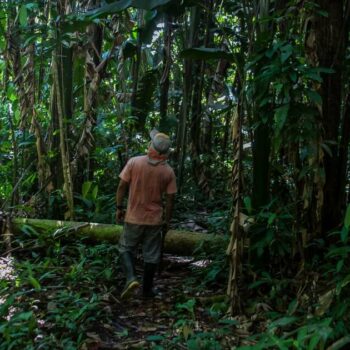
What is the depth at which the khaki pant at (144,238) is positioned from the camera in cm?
521

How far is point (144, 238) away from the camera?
17.3ft

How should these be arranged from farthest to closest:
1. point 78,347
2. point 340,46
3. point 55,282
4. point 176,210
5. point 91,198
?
1. point 176,210
2. point 91,198
3. point 55,282
4. point 340,46
5. point 78,347

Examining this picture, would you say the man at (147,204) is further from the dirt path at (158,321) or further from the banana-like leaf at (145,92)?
the banana-like leaf at (145,92)

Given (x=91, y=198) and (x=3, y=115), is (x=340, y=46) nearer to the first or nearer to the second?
(x=91, y=198)

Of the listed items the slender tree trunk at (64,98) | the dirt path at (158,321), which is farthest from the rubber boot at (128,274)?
the slender tree trunk at (64,98)

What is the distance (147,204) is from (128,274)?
2.27ft

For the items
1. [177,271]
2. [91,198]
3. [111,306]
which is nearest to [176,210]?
[91,198]

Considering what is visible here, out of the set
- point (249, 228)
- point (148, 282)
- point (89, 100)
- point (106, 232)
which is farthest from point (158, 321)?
point (89, 100)

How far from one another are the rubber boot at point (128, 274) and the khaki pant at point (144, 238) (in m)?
0.06

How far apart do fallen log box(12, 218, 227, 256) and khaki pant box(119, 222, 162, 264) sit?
0.67 meters

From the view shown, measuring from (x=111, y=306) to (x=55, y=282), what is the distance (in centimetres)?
74

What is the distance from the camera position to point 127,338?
13.5ft

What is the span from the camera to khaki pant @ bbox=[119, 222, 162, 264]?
205 inches

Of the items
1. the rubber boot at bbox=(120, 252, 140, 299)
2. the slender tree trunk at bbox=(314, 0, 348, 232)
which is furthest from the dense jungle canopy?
the rubber boot at bbox=(120, 252, 140, 299)
